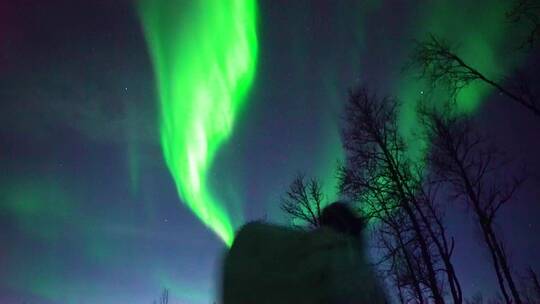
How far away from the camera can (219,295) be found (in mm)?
2482

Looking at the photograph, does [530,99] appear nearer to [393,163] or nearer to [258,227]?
[393,163]

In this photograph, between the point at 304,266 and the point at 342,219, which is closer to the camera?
the point at 304,266

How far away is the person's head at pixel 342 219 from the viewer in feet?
7.63

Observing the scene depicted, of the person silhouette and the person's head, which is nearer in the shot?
the person silhouette

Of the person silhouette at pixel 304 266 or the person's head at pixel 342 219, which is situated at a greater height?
the person's head at pixel 342 219

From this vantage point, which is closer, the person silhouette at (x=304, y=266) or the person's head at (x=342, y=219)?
the person silhouette at (x=304, y=266)

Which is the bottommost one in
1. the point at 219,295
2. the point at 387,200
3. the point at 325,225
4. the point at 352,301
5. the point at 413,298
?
the point at 352,301

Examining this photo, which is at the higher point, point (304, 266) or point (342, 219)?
point (342, 219)

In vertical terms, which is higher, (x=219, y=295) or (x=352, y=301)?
(x=219, y=295)

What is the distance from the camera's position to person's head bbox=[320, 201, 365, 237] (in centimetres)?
233

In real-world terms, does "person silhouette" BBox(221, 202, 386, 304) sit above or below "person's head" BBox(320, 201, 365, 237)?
below

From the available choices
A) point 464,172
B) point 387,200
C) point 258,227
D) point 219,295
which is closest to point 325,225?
point 258,227

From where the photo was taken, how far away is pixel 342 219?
2.35m

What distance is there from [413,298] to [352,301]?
21.3 m
